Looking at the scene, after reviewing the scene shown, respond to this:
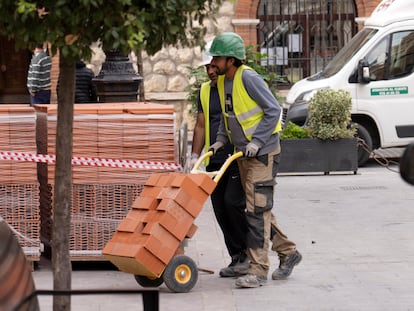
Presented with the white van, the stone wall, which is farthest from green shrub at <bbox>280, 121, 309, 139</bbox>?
the stone wall

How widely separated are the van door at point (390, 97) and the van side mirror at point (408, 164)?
1297 cm

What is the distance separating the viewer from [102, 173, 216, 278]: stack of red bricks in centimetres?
771

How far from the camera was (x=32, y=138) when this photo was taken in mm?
8789

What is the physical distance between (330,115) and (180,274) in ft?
24.5

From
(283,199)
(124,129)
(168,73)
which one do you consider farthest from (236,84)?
(168,73)

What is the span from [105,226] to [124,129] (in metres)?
0.79

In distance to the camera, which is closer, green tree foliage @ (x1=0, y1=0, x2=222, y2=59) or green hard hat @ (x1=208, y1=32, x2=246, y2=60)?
green tree foliage @ (x1=0, y1=0, x2=222, y2=59)

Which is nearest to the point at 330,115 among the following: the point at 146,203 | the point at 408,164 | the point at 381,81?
the point at 381,81

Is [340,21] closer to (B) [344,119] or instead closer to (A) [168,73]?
(A) [168,73]

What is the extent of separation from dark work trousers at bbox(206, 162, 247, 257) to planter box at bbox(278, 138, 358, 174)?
636cm

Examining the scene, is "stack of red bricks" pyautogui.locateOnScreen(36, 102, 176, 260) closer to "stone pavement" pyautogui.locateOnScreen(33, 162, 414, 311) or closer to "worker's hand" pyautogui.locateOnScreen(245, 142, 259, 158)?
"stone pavement" pyautogui.locateOnScreen(33, 162, 414, 311)

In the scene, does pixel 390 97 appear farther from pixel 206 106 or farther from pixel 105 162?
pixel 105 162

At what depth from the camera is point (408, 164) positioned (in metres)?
3.59

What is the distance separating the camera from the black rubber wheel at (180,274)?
8.02 metres
